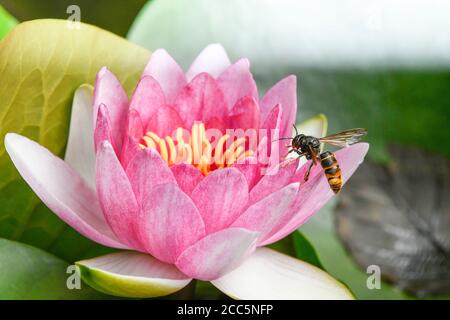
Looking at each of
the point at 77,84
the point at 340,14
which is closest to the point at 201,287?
the point at 77,84

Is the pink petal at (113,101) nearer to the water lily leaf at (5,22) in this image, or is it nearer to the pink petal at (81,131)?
the pink petal at (81,131)

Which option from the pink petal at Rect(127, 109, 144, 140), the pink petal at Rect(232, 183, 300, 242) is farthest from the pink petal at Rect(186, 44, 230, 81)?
the pink petal at Rect(232, 183, 300, 242)

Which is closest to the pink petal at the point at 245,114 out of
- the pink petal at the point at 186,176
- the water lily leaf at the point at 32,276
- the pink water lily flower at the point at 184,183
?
the pink water lily flower at the point at 184,183

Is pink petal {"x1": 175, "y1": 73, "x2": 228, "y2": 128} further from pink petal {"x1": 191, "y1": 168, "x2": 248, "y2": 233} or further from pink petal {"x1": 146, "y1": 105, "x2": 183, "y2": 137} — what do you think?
pink petal {"x1": 191, "y1": 168, "x2": 248, "y2": 233}

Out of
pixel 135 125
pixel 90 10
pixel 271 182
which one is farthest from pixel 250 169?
pixel 90 10

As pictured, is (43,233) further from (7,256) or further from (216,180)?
(216,180)

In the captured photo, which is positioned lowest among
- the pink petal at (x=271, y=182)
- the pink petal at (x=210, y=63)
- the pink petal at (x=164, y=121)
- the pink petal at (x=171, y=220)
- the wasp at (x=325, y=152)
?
the pink petal at (x=171, y=220)

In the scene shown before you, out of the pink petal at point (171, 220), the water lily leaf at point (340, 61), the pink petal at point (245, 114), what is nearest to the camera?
the pink petal at point (171, 220)
